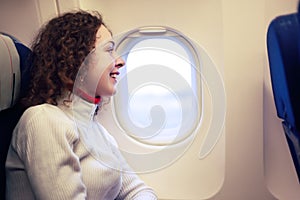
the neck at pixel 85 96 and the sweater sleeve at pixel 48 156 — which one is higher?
the neck at pixel 85 96

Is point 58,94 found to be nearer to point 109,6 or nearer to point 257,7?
point 109,6

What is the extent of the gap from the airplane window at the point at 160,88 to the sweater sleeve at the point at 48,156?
0.43m

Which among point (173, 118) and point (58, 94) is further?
point (173, 118)

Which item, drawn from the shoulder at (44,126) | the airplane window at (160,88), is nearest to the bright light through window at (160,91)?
the airplane window at (160,88)

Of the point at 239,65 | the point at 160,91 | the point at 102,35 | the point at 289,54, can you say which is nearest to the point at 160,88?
the point at 160,91

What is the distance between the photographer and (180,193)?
1710mm

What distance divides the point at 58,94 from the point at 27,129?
0.63 feet

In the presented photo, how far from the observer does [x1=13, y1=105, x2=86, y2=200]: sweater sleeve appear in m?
0.92

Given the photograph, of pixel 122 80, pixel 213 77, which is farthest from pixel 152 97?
pixel 213 77

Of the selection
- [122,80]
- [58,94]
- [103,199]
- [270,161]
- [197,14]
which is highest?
[197,14]

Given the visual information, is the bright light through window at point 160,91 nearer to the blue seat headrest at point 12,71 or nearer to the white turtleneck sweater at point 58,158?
the white turtleneck sweater at point 58,158

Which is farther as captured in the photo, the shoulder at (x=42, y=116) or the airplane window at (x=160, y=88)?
the airplane window at (x=160, y=88)

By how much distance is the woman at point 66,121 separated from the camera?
0.93 m

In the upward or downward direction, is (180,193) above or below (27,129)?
below
